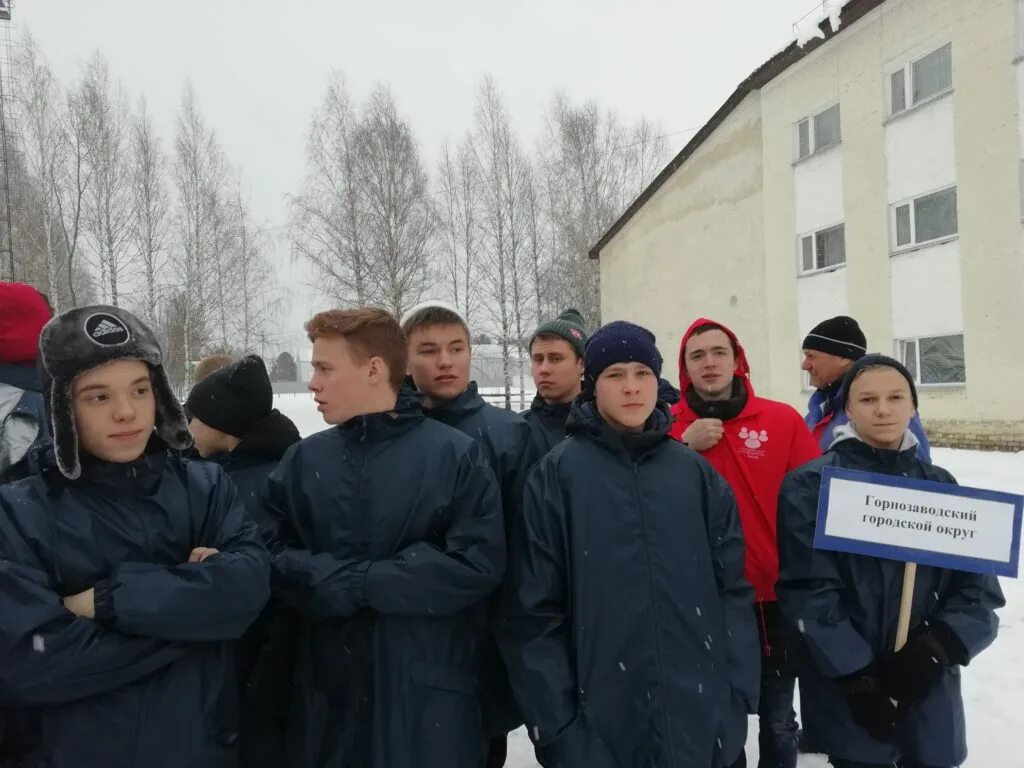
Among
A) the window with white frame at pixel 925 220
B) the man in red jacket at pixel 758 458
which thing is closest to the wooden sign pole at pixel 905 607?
the man in red jacket at pixel 758 458

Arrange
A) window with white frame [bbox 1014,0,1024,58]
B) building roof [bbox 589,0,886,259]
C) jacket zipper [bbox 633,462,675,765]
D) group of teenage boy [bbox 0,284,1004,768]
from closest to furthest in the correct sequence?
group of teenage boy [bbox 0,284,1004,768]
jacket zipper [bbox 633,462,675,765]
window with white frame [bbox 1014,0,1024,58]
building roof [bbox 589,0,886,259]

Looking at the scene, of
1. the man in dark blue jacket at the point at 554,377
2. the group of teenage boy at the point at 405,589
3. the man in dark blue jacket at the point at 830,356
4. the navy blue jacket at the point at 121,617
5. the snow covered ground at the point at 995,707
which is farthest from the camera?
the man in dark blue jacket at the point at 830,356

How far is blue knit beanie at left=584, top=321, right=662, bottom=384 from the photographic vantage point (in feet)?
6.86

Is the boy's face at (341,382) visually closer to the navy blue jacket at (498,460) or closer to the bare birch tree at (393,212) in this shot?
the navy blue jacket at (498,460)

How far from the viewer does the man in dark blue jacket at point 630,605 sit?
1.79 m

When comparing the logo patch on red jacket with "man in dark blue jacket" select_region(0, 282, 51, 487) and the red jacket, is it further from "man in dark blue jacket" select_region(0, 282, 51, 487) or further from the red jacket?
"man in dark blue jacket" select_region(0, 282, 51, 487)

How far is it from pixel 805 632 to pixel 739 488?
0.68 metres

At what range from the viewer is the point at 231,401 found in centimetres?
263

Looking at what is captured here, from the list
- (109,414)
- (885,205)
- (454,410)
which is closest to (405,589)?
(109,414)

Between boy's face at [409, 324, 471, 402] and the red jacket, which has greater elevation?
boy's face at [409, 324, 471, 402]

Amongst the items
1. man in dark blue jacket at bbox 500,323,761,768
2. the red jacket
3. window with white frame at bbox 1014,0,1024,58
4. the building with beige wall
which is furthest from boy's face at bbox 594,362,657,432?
window with white frame at bbox 1014,0,1024,58

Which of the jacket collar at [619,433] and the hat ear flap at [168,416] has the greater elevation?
the hat ear flap at [168,416]

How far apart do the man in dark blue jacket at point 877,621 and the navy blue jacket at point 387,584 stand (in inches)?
39.2

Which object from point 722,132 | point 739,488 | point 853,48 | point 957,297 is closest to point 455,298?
point 722,132
